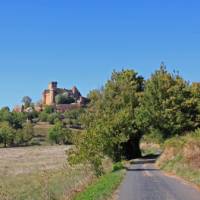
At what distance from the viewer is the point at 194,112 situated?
6538 cm

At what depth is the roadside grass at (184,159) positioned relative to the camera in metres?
32.5

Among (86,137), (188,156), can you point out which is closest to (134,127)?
(86,137)

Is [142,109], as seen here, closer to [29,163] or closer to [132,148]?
[132,148]

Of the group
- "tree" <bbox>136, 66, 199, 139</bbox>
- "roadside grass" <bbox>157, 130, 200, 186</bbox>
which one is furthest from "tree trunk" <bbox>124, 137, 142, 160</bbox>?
"roadside grass" <bbox>157, 130, 200, 186</bbox>

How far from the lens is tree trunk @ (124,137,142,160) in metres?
73.6

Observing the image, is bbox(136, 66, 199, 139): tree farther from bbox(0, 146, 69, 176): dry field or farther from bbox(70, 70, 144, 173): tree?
bbox(0, 146, 69, 176): dry field

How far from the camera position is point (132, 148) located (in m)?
75.4

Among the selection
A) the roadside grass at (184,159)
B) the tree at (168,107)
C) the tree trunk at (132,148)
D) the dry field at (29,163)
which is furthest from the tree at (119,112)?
the dry field at (29,163)

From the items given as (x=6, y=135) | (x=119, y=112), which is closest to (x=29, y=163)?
(x=119, y=112)

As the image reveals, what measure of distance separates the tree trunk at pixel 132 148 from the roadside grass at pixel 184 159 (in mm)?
27403

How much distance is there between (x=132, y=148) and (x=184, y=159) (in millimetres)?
38112

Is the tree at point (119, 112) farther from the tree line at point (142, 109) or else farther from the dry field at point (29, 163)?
the dry field at point (29, 163)

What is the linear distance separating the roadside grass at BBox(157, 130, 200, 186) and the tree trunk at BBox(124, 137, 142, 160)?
27.4 m

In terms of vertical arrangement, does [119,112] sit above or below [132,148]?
above
